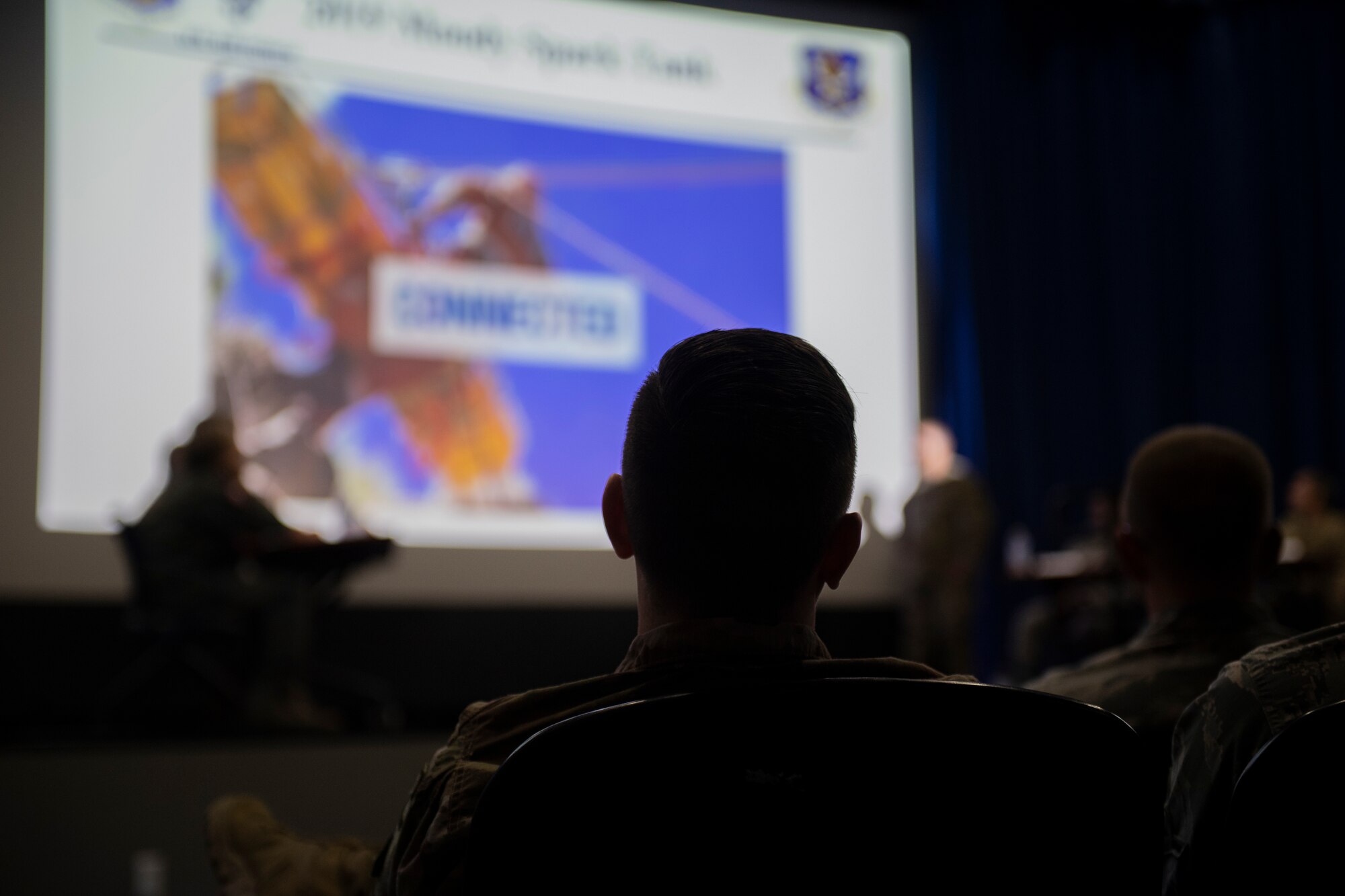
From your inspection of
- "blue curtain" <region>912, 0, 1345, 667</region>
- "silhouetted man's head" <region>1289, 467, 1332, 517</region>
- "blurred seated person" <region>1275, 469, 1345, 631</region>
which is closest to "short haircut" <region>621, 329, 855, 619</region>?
"blurred seated person" <region>1275, 469, 1345, 631</region>

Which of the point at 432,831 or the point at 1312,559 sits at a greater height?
the point at 432,831

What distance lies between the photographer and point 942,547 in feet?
18.2

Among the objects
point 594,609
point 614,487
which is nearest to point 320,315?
point 594,609

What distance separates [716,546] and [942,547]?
489 centimetres

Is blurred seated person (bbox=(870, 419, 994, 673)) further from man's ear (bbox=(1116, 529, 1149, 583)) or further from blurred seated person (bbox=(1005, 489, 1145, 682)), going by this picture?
man's ear (bbox=(1116, 529, 1149, 583))

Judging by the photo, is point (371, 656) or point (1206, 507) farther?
point (371, 656)

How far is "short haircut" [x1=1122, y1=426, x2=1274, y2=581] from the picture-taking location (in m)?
1.44

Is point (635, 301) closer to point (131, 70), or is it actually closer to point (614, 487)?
point (131, 70)

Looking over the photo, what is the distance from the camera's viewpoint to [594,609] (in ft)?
18.3

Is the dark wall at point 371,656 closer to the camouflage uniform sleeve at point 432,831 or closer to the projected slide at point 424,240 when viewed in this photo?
the projected slide at point 424,240

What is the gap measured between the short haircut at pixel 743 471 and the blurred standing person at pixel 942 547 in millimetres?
4770

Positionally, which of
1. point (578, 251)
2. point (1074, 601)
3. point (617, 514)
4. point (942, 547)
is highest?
point (578, 251)

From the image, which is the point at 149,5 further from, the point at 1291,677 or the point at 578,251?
the point at 1291,677

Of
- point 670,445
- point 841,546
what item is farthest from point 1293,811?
point 670,445
